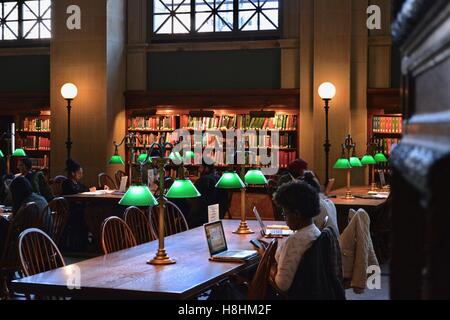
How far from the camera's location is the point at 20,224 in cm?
591

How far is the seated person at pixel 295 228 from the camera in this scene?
359cm

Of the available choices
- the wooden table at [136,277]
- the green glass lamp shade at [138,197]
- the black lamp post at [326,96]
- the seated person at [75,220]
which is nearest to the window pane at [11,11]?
the seated person at [75,220]

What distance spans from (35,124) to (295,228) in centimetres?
981

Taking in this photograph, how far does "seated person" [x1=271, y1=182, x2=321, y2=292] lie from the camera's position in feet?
11.8

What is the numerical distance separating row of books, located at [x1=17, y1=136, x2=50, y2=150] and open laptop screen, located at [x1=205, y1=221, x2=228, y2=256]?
8797 mm

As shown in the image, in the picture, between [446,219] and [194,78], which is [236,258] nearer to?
[446,219]

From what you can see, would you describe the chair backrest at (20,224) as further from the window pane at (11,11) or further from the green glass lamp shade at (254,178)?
the window pane at (11,11)

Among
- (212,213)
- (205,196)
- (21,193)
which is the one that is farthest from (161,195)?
(205,196)

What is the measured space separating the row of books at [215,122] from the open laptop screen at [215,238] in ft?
23.4

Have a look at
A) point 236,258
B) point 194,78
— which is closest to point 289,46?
point 194,78

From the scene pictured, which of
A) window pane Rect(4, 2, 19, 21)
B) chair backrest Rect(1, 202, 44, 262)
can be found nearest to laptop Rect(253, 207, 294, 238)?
chair backrest Rect(1, 202, 44, 262)

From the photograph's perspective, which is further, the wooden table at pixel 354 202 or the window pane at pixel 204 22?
the window pane at pixel 204 22

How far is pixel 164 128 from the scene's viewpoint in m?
12.1
